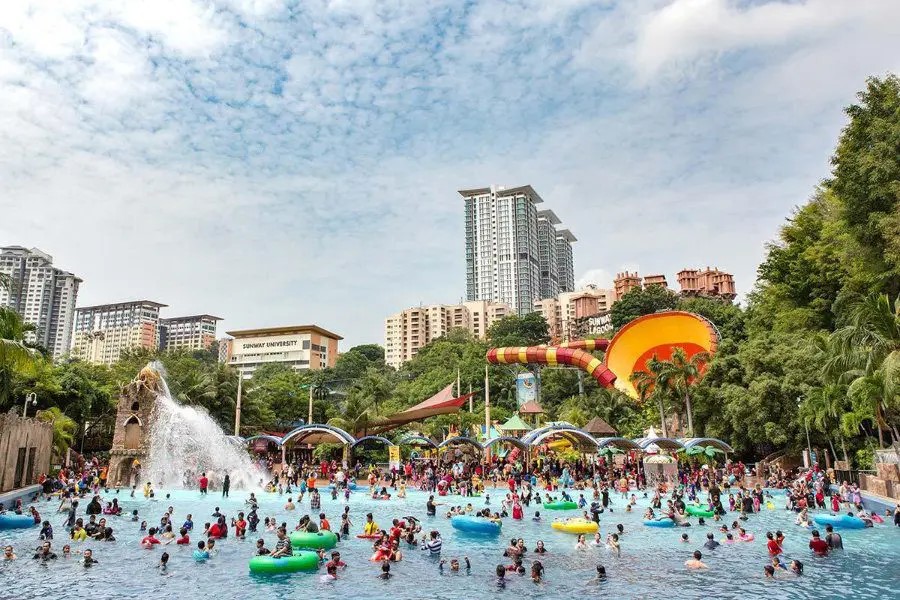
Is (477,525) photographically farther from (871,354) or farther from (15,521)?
(871,354)

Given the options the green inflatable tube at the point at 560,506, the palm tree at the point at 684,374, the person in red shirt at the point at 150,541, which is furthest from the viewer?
the palm tree at the point at 684,374

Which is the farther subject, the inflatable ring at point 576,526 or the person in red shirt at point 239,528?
the inflatable ring at point 576,526

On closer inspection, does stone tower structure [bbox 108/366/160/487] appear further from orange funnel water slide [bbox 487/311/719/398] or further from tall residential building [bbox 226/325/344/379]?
tall residential building [bbox 226/325/344/379]

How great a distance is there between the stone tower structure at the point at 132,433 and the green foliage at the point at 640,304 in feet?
232

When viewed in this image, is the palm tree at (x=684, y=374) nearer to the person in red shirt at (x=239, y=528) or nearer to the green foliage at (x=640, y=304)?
the person in red shirt at (x=239, y=528)

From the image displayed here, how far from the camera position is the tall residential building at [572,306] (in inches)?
6432

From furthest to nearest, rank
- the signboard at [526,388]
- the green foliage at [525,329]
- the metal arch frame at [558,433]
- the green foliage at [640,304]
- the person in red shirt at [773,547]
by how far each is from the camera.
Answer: the green foliage at [525,329]
the green foliage at [640,304]
the signboard at [526,388]
the metal arch frame at [558,433]
the person in red shirt at [773,547]

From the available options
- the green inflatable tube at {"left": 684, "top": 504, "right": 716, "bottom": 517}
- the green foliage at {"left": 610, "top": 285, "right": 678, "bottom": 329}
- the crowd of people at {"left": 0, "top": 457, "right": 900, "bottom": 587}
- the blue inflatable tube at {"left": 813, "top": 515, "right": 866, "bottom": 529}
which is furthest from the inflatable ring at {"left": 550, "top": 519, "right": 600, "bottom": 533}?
the green foliage at {"left": 610, "top": 285, "right": 678, "bottom": 329}

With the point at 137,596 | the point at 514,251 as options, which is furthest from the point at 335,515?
the point at 514,251

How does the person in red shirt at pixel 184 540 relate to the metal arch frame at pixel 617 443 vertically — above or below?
below

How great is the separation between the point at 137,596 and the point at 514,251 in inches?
6906

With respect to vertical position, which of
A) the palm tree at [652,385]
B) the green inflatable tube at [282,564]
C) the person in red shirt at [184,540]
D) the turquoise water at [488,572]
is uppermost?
the palm tree at [652,385]

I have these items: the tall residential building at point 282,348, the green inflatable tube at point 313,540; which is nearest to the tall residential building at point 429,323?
the tall residential building at point 282,348

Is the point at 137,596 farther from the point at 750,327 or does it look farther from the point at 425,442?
the point at 750,327
